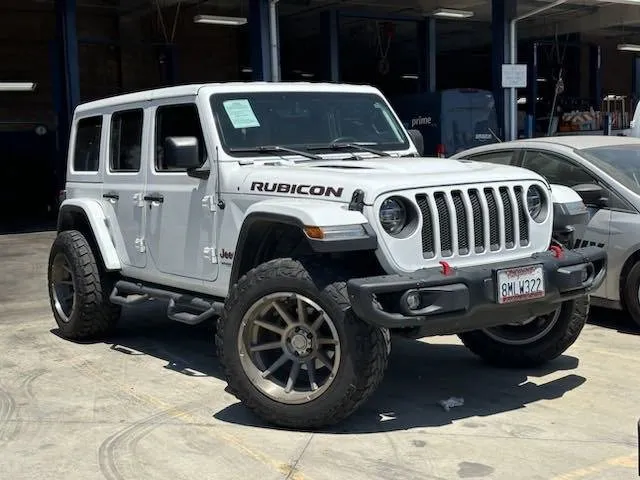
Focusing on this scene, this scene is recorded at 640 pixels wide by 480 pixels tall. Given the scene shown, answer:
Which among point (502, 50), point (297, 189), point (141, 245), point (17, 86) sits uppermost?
point (502, 50)

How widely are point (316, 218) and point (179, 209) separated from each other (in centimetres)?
171

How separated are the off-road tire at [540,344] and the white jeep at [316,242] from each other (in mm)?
12

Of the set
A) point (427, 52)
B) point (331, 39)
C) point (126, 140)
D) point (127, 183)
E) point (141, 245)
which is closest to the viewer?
point (141, 245)

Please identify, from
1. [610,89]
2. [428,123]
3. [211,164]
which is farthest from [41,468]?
[610,89]

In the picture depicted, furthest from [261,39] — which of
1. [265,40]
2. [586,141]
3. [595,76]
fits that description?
[595,76]

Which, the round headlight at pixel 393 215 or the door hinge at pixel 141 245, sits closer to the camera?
the round headlight at pixel 393 215

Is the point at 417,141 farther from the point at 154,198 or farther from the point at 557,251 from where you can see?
the point at 154,198

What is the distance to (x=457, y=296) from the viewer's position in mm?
4191

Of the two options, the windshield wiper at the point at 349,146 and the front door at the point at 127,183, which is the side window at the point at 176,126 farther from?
the windshield wiper at the point at 349,146

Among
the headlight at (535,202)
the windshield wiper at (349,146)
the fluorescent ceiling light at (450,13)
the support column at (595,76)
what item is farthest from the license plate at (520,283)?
the support column at (595,76)

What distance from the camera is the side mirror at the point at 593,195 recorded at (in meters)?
6.85

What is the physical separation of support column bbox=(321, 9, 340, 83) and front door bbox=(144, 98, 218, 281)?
14638 millimetres

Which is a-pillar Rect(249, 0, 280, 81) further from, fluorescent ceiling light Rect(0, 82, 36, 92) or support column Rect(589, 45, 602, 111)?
support column Rect(589, 45, 602, 111)

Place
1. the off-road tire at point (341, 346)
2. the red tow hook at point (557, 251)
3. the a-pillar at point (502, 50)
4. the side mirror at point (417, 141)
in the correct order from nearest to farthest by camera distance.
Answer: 1. the off-road tire at point (341, 346)
2. the red tow hook at point (557, 251)
3. the side mirror at point (417, 141)
4. the a-pillar at point (502, 50)
